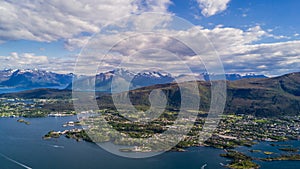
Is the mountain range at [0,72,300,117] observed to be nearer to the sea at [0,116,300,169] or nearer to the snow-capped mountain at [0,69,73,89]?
the sea at [0,116,300,169]

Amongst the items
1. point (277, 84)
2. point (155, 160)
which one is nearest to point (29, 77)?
point (277, 84)

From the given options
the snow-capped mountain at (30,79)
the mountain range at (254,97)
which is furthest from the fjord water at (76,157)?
the snow-capped mountain at (30,79)

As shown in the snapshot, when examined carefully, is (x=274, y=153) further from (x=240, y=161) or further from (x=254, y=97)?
(x=254, y=97)

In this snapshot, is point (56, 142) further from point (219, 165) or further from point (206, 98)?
point (206, 98)

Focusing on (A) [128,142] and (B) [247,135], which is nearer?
(A) [128,142]

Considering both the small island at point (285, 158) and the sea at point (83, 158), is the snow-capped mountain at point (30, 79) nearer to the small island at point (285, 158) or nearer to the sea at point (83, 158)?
the sea at point (83, 158)

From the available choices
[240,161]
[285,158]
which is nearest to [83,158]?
[240,161]

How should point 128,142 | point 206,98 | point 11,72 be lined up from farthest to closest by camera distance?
point 11,72
point 206,98
point 128,142
